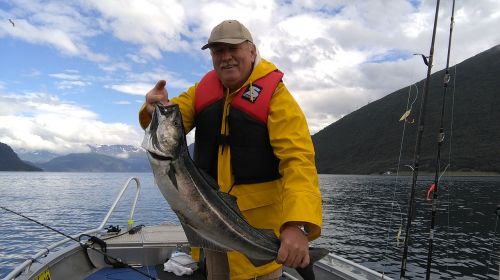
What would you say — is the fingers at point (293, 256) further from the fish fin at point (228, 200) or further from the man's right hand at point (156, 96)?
the man's right hand at point (156, 96)

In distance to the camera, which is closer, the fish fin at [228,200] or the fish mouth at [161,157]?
the fish mouth at [161,157]

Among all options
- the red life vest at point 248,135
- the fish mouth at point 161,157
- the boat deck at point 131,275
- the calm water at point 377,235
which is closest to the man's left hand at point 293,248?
the red life vest at point 248,135

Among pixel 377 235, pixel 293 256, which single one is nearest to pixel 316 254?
pixel 293 256

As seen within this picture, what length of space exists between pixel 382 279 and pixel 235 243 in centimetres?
599

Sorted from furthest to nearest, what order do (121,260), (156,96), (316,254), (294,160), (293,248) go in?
(121,260)
(156,96)
(294,160)
(316,254)
(293,248)

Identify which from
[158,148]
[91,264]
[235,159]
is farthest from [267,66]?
[91,264]

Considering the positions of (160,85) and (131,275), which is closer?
(160,85)

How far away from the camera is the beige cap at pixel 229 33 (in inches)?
159

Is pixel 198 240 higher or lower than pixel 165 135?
lower

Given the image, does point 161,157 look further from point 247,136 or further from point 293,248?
point 293,248

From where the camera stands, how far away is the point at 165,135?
3439mm

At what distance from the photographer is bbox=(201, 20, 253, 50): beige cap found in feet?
13.2

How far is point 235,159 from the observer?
429 cm

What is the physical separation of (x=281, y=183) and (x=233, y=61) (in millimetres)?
A: 1427
